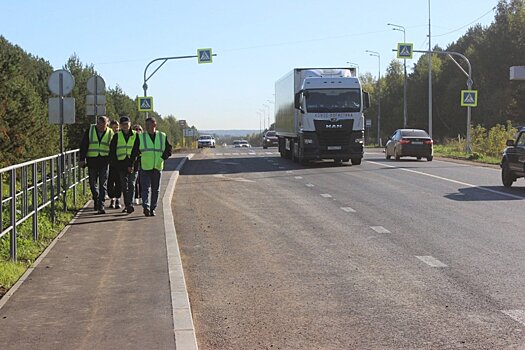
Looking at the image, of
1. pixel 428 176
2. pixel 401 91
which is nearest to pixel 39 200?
pixel 428 176

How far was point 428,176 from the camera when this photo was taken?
2672 cm

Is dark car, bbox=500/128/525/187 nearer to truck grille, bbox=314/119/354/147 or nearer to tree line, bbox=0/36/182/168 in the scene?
truck grille, bbox=314/119/354/147

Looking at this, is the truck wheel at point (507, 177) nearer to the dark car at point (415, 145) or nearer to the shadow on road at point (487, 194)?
the shadow on road at point (487, 194)

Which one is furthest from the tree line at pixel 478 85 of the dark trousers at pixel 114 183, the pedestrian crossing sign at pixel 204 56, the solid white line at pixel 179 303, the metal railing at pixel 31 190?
the solid white line at pixel 179 303

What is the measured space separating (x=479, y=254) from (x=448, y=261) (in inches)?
28.9

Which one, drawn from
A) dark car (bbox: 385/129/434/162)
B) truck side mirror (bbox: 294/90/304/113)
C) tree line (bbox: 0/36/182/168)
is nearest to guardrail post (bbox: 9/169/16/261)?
tree line (bbox: 0/36/182/168)

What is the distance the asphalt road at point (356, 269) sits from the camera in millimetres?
6961

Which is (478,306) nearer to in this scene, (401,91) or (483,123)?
(483,123)

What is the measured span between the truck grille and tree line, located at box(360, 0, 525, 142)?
146 feet

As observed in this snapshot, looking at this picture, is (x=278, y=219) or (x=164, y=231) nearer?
(x=164, y=231)

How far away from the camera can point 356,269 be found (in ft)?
32.7

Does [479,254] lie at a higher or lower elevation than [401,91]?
lower

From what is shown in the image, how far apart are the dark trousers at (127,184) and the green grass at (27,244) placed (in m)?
1.00

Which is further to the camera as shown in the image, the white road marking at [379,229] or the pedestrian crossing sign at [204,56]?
the pedestrian crossing sign at [204,56]
